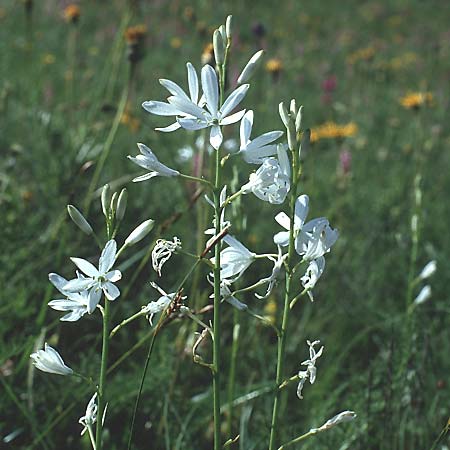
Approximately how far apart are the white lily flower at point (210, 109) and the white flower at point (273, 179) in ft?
0.25

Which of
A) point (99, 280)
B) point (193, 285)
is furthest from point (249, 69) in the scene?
point (193, 285)

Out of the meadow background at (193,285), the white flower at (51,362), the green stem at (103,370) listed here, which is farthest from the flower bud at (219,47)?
the meadow background at (193,285)

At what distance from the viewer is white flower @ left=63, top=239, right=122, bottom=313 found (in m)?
1.03

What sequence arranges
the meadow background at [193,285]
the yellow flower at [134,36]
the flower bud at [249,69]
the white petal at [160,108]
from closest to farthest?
1. the white petal at [160,108]
2. the flower bud at [249,69]
3. the meadow background at [193,285]
4. the yellow flower at [134,36]

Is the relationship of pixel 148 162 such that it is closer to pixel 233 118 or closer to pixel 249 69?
pixel 233 118

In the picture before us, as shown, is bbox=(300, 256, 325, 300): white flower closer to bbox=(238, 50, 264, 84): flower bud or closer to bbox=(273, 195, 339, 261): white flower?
bbox=(273, 195, 339, 261): white flower

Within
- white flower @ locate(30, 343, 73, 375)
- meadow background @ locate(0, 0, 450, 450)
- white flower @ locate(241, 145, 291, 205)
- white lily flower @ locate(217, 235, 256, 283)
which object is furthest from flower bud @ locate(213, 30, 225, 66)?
meadow background @ locate(0, 0, 450, 450)

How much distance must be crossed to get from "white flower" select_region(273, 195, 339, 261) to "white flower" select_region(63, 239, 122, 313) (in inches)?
9.7

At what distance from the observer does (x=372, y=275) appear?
109 inches

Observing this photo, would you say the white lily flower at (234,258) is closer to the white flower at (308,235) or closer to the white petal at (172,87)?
the white flower at (308,235)

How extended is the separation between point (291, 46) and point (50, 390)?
24.7 feet

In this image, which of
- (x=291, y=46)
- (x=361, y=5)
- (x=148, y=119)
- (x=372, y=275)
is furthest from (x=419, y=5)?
(x=372, y=275)

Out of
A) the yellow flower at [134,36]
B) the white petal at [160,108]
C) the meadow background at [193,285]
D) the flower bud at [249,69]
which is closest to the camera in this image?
the white petal at [160,108]

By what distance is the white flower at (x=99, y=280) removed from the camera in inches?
40.5
